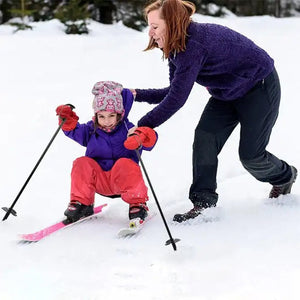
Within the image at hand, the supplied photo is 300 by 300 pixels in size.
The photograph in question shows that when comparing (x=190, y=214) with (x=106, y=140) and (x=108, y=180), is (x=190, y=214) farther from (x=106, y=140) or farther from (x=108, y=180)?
(x=106, y=140)

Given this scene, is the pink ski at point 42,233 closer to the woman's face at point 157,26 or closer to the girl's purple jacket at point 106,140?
the girl's purple jacket at point 106,140

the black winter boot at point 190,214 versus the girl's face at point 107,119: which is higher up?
the girl's face at point 107,119

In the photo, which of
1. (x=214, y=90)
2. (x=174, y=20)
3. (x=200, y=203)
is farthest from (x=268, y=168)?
(x=174, y=20)

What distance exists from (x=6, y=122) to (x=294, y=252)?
4054 mm

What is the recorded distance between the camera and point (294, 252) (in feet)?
9.37

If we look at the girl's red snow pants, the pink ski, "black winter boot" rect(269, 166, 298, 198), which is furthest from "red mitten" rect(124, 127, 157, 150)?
"black winter boot" rect(269, 166, 298, 198)

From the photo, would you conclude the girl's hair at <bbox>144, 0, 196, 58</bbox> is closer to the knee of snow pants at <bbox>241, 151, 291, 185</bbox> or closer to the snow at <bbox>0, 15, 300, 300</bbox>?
the knee of snow pants at <bbox>241, 151, 291, 185</bbox>

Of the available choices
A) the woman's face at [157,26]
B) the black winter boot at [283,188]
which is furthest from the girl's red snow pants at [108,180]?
the black winter boot at [283,188]

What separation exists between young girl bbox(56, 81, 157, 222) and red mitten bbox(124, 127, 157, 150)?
0.16 m

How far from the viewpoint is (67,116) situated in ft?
11.1

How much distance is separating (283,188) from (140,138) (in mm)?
1171

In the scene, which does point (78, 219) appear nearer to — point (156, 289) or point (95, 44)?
point (156, 289)

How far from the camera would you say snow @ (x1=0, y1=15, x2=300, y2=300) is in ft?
8.21

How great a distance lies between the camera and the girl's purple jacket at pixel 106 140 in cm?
347
